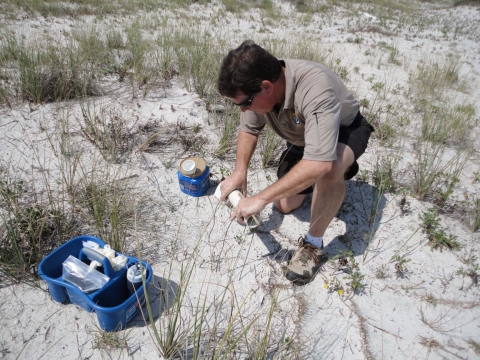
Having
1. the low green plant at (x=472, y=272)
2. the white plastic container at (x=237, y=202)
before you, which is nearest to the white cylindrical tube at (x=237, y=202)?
the white plastic container at (x=237, y=202)

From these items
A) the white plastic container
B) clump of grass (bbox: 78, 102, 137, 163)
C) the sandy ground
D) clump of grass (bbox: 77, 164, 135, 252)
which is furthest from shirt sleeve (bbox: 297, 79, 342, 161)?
clump of grass (bbox: 78, 102, 137, 163)

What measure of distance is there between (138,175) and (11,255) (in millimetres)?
1024

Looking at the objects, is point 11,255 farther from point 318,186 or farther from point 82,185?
point 318,186

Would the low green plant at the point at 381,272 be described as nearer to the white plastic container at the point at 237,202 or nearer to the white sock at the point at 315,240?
the white sock at the point at 315,240

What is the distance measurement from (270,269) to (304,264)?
226mm

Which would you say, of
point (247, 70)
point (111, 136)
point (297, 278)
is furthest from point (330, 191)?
point (111, 136)

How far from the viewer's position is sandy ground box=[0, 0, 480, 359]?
158 centimetres

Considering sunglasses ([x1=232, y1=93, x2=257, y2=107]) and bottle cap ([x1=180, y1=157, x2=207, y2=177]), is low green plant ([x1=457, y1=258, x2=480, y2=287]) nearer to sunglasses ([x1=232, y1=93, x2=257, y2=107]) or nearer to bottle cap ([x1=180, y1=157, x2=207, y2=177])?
sunglasses ([x1=232, y1=93, x2=257, y2=107])

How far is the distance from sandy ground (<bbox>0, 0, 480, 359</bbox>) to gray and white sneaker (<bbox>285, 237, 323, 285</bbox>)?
6 cm

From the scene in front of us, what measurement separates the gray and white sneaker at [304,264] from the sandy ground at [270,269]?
6 cm

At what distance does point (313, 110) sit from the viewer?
65.8 inches

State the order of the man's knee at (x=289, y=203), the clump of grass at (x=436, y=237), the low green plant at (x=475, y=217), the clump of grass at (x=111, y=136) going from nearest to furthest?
the clump of grass at (x=436, y=237)
the low green plant at (x=475, y=217)
the man's knee at (x=289, y=203)
the clump of grass at (x=111, y=136)

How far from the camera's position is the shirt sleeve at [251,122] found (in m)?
2.16

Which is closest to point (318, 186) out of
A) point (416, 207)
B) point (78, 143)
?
point (416, 207)
